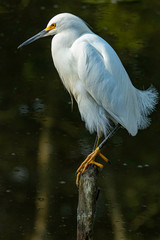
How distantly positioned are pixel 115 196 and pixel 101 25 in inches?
131

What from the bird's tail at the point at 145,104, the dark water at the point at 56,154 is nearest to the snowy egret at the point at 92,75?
the bird's tail at the point at 145,104

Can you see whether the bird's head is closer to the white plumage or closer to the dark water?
the white plumage

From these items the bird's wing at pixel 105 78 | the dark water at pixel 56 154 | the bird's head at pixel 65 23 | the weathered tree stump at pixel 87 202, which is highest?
the bird's head at pixel 65 23

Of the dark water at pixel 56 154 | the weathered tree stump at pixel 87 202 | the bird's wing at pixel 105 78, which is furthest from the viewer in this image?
the dark water at pixel 56 154

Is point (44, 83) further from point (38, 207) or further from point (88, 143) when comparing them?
point (38, 207)

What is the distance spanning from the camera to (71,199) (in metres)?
4.29

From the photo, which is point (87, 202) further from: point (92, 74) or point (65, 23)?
point (65, 23)

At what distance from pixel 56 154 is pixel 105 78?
5.99ft

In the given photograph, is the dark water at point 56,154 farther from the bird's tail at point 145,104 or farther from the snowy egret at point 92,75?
the snowy egret at point 92,75

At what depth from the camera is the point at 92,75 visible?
303 centimetres

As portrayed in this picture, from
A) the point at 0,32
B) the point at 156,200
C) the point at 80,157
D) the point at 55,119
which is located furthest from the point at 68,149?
the point at 0,32

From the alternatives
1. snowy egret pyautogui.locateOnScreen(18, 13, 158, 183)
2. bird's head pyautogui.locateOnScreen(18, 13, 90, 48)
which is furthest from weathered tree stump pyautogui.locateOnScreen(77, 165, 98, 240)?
bird's head pyautogui.locateOnScreen(18, 13, 90, 48)

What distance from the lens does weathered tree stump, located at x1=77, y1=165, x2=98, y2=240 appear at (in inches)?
108

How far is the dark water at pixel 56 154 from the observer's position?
13.6ft
